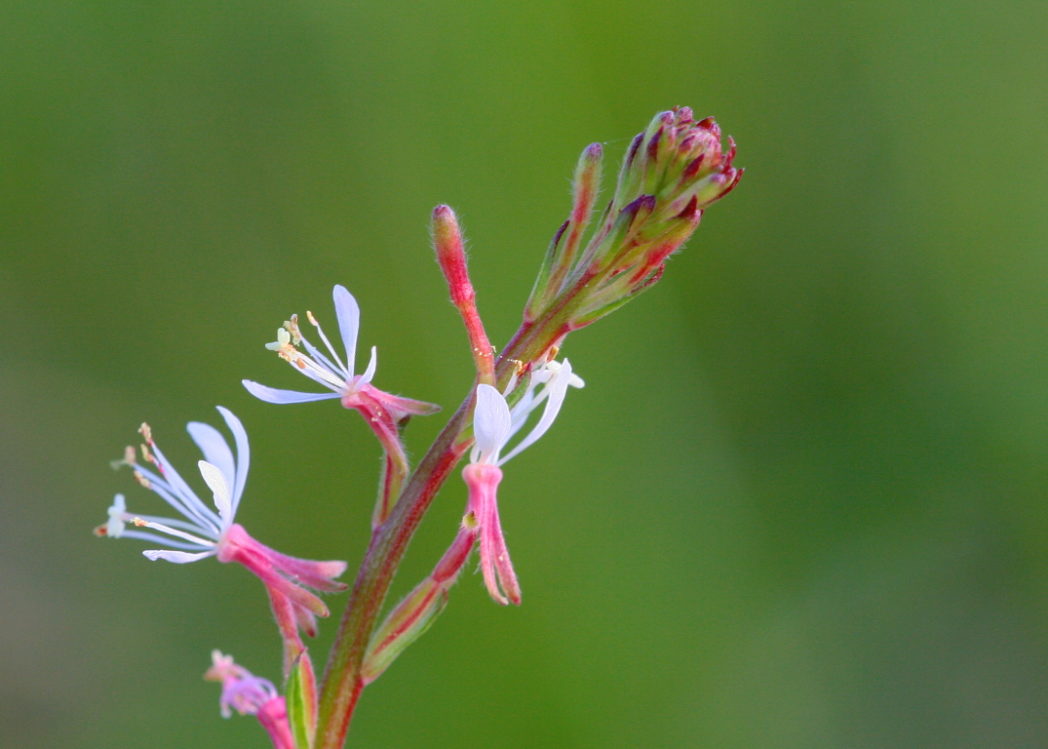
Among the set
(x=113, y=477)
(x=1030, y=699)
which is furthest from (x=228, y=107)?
(x=1030, y=699)

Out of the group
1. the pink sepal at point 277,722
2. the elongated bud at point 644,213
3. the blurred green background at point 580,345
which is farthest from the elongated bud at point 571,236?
the blurred green background at point 580,345

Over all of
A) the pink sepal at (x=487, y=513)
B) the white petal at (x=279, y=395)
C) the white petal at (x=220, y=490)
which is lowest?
the pink sepal at (x=487, y=513)

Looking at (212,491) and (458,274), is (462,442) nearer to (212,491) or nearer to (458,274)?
(458,274)

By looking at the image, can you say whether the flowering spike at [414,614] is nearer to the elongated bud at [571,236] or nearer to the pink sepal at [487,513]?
the pink sepal at [487,513]

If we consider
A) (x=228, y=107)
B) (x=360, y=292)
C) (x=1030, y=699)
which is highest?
(x=228, y=107)

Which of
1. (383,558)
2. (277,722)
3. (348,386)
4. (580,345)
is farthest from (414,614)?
(580,345)

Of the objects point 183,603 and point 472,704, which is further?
point 183,603

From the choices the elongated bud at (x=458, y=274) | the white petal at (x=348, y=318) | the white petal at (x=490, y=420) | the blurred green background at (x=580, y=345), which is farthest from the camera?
the blurred green background at (x=580, y=345)

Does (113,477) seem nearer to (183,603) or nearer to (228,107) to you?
(183,603)

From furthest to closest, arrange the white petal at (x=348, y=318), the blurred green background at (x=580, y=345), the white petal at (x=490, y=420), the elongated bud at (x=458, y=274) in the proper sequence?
1. the blurred green background at (x=580, y=345)
2. the white petal at (x=348, y=318)
3. the elongated bud at (x=458, y=274)
4. the white petal at (x=490, y=420)
